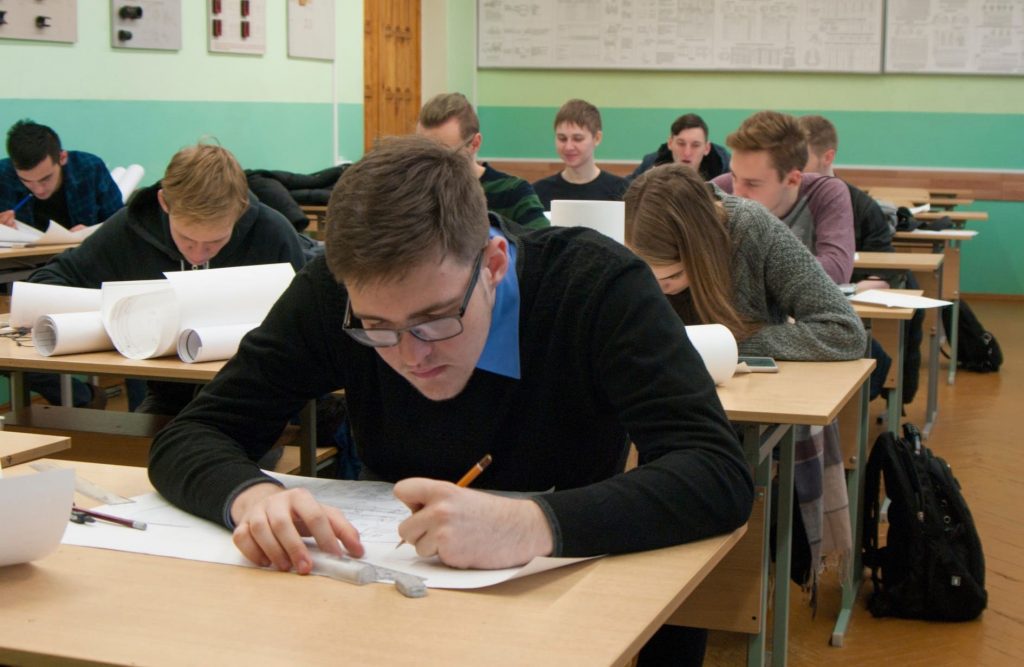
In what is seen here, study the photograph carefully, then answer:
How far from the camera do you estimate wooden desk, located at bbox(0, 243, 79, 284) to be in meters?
4.90

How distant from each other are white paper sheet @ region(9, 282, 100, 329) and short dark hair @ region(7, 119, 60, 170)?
2.53 meters

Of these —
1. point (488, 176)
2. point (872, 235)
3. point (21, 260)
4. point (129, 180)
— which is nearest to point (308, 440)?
point (488, 176)

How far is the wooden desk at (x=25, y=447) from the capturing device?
1.87 meters

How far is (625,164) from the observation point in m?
9.90

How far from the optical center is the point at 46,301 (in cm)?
301

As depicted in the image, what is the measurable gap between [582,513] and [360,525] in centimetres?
28

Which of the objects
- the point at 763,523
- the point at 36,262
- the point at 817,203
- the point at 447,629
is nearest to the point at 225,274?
the point at 763,523

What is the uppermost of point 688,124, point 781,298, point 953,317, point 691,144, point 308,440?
point 688,124

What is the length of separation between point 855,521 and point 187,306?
74.5 inches

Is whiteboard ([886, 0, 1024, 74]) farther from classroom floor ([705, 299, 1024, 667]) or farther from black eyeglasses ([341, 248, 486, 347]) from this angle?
black eyeglasses ([341, 248, 486, 347])

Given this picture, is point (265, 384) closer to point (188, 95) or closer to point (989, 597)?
point (989, 597)

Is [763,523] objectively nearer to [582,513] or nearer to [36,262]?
[582,513]

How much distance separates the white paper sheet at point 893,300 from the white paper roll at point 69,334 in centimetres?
205

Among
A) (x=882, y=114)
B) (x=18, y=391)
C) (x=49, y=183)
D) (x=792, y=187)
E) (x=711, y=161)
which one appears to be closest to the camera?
(x=18, y=391)
